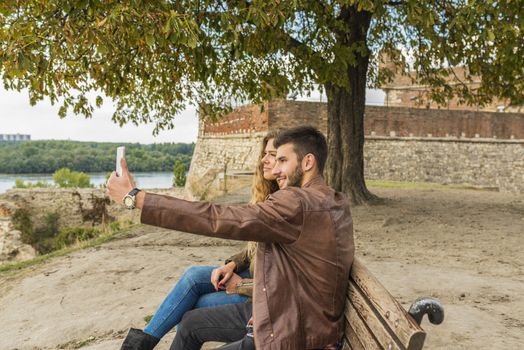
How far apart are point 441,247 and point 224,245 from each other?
3334 mm

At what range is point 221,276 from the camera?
11.0ft

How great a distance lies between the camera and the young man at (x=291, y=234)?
225 cm

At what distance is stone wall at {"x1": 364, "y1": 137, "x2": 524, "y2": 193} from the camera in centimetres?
2644

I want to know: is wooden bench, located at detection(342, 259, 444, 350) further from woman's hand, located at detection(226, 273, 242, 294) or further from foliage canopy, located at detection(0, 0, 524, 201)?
foliage canopy, located at detection(0, 0, 524, 201)

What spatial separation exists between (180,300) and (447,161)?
86.5ft

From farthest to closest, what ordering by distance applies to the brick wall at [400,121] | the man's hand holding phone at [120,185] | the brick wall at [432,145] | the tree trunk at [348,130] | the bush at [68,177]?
the bush at [68,177] < the brick wall at [432,145] < the brick wall at [400,121] < the tree trunk at [348,130] < the man's hand holding phone at [120,185]

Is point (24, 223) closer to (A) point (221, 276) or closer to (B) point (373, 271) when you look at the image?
(B) point (373, 271)

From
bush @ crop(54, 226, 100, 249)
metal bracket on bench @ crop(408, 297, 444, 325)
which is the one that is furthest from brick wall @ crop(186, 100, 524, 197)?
metal bracket on bench @ crop(408, 297, 444, 325)

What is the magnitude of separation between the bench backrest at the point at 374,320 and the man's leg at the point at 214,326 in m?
0.66

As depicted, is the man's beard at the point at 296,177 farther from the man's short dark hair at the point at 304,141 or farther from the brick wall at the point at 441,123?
the brick wall at the point at 441,123

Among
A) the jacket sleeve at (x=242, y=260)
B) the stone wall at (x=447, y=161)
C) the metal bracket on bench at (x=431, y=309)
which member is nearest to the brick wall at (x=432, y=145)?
the stone wall at (x=447, y=161)

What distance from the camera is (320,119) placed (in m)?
23.9

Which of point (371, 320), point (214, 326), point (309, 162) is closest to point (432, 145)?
point (214, 326)

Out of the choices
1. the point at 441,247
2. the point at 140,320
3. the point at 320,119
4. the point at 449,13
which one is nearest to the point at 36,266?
the point at 140,320
